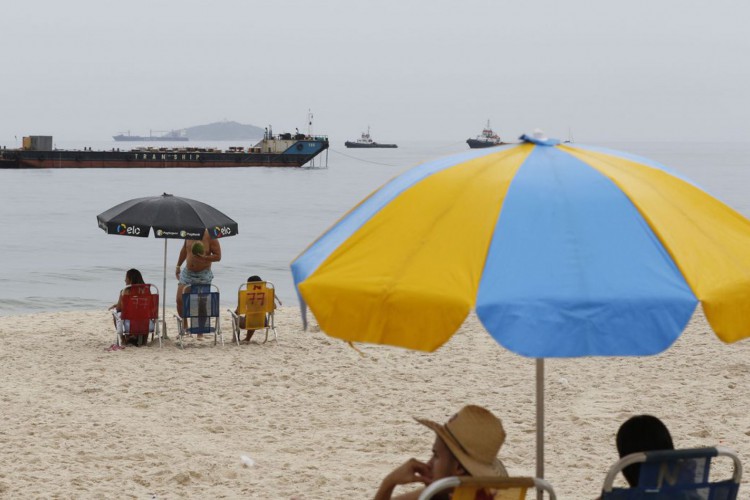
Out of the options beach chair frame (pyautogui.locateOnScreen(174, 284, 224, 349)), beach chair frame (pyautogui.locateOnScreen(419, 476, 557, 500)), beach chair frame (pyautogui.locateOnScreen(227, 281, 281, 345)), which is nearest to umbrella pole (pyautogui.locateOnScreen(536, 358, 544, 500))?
beach chair frame (pyautogui.locateOnScreen(419, 476, 557, 500))

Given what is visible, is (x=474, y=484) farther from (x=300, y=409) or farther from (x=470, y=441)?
(x=300, y=409)

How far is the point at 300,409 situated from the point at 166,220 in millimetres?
3205

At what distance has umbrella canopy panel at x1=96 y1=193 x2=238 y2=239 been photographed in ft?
33.2

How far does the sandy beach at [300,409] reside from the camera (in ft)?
20.3

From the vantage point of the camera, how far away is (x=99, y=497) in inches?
226

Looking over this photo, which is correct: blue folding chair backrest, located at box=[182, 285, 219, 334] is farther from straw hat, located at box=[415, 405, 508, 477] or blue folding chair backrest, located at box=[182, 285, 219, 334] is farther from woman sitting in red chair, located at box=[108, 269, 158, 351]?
straw hat, located at box=[415, 405, 508, 477]

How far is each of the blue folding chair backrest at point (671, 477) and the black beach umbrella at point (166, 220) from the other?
7369 mm

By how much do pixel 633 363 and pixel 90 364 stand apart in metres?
5.38

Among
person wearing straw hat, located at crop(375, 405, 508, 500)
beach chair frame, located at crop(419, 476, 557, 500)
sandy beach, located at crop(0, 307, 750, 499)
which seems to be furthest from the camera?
sandy beach, located at crop(0, 307, 750, 499)

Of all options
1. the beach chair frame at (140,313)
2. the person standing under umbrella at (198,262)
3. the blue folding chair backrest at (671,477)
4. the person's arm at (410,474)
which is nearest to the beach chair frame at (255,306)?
the person standing under umbrella at (198,262)

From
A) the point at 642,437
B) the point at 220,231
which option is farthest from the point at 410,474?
the point at 220,231

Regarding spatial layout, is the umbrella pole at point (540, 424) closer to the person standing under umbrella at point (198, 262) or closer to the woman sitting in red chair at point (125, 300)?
the woman sitting in red chair at point (125, 300)

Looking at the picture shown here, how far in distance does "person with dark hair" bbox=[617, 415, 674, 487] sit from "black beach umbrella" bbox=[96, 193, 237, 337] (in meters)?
7.14

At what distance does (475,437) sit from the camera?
3.48 meters
